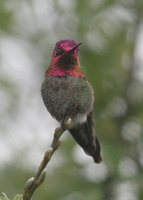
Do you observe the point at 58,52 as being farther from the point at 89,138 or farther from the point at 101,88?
the point at 101,88

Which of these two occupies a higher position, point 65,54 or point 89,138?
point 65,54

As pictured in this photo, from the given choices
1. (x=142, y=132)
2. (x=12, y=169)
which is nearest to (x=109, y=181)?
(x=142, y=132)

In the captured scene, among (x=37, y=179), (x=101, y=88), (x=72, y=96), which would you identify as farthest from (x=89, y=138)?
(x=101, y=88)

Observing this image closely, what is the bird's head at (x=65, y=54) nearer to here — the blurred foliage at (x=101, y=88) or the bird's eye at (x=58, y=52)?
the bird's eye at (x=58, y=52)

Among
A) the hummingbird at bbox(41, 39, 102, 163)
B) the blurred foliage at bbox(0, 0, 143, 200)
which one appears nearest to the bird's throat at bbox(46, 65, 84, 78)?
the hummingbird at bbox(41, 39, 102, 163)

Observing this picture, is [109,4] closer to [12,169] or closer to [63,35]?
[63,35]

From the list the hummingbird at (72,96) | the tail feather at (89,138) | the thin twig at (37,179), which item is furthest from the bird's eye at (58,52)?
the thin twig at (37,179)

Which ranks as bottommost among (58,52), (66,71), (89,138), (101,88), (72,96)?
(101,88)
